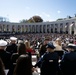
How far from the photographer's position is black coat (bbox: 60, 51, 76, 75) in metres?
7.34

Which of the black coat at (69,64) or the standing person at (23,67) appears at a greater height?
the standing person at (23,67)

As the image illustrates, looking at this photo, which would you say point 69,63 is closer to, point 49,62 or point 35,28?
point 49,62

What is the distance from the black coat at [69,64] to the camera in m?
7.34

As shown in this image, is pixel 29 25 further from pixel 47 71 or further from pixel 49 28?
pixel 47 71

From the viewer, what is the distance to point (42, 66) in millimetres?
7023

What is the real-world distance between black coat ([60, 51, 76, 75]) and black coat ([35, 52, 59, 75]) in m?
0.40

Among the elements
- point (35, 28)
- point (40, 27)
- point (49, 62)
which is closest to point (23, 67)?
point (49, 62)

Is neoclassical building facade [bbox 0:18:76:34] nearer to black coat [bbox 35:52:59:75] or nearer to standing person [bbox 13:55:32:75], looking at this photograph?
black coat [bbox 35:52:59:75]

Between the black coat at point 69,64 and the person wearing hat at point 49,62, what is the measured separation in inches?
15.7

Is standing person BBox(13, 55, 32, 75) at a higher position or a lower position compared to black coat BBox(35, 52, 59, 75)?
higher

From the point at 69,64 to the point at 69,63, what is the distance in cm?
3

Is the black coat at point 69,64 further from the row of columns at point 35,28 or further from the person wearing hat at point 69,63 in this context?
the row of columns at point 35,28

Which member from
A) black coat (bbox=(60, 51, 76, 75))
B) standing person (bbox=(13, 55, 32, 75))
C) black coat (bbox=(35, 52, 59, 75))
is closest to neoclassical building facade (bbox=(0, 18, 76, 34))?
black coat (bbox=(60, 51, 76, 75))

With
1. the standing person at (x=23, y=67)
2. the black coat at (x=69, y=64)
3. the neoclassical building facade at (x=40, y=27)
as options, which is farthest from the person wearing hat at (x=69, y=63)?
the neoclassical building facade at (x=40, y=27)
